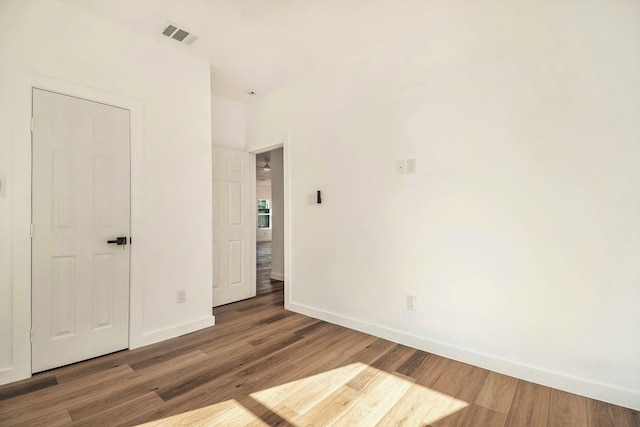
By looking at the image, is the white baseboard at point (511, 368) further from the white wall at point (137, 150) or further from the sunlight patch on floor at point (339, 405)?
the white wall at point (137, 150)

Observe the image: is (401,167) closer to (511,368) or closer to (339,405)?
(511,368)

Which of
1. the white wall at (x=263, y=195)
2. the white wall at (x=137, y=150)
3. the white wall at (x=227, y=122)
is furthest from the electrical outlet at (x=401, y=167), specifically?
the white wall at (x=263, y=195)

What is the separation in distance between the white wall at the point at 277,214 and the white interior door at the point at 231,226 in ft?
3.67

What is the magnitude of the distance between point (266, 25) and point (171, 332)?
3.06 meters

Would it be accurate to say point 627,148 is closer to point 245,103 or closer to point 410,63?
point 410,63

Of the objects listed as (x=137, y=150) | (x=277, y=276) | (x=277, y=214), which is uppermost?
(x=137, y=150)

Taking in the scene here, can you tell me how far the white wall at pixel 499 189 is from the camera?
5.64 ft

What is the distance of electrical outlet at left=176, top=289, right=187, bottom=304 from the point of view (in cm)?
280

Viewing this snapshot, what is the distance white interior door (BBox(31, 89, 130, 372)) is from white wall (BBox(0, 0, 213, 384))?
0.07 metres

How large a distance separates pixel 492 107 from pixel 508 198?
715 mm

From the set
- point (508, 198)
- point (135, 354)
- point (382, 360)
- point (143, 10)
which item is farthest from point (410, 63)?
point (135, 354)

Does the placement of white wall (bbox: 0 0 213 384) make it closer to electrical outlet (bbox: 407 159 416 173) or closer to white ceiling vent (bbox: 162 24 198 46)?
white ceiling vent (bbox: 162 24 198 46)

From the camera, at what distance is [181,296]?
9.26 feet

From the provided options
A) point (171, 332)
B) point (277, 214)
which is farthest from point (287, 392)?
point (277, 214)
